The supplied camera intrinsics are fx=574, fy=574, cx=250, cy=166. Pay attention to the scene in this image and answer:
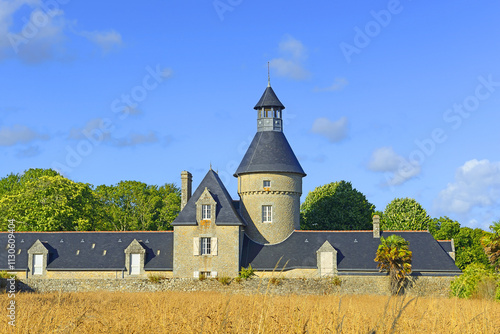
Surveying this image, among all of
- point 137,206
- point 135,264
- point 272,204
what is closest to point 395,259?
point 272,204

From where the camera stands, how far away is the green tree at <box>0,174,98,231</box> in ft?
162

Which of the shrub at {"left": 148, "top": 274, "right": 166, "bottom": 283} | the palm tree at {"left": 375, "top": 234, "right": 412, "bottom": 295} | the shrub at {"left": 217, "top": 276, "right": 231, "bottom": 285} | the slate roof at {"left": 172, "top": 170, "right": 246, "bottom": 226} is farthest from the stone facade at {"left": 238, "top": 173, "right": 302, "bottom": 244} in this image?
the shrub at {"left": 148, "top": 274, "right": 166, "bottom": 283}

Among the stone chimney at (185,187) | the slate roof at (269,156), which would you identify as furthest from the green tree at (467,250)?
the stone chimney at (185,187)

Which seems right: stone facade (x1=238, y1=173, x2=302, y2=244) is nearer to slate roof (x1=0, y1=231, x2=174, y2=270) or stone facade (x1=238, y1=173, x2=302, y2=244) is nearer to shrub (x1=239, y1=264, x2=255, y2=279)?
shrub (x1=239, y1=264, x2=255, y2=279)

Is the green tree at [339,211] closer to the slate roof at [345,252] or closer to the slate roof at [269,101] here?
the slate roof at [269,101]

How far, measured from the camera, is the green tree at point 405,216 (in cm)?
5816

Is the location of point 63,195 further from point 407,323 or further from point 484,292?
point 407,323

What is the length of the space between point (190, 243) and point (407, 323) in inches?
1183

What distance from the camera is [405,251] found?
3619cm

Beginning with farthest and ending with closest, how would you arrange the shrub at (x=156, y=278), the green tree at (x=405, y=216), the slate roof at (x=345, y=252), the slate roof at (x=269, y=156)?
1. the green tree at (x=405, y=216)
2. the slate roof at (x=269, y=156)
3. the slate roof at (x=345, y=252)
4. the shrub at (x=156, y=278)

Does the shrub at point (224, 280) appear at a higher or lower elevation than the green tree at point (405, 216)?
lower

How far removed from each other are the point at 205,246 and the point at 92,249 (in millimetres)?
8224

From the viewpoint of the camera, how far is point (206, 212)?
130 feet

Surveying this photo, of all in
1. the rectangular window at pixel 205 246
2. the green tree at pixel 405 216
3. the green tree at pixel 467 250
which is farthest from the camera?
the green tree at pixel 405 216
